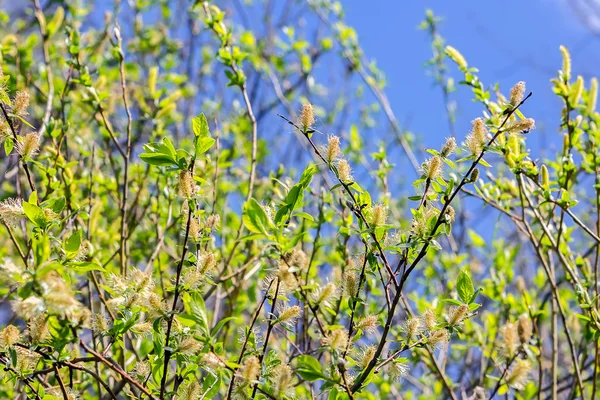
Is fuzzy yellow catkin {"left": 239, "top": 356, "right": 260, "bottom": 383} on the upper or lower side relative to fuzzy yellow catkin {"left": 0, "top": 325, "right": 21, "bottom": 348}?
upper

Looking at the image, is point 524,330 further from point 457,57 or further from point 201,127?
point 457,57

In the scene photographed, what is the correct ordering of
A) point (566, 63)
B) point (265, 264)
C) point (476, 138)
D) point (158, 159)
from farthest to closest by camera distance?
point (265, 264) → point (566, 63) → point (476, 138) → point (158, 159)

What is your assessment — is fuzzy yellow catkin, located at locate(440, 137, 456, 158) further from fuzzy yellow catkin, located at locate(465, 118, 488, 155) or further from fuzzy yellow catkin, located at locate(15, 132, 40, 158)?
fuzzy yellow catkin, located at locate(15, 132, 40, 158)

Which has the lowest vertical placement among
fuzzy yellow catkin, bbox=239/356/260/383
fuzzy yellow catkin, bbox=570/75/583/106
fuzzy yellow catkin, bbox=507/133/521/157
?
fuzzy yellow catkin, bbox=239/356/260/383

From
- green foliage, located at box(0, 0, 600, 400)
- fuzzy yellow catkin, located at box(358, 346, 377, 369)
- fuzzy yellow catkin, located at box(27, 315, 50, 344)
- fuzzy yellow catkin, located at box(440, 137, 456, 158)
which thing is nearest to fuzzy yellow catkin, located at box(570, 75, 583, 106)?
green foliage, located at box(0, 0, 600, 400)

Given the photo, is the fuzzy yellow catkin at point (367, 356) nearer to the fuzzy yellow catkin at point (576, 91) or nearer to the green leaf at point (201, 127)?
the green leaf at point (201, 127)

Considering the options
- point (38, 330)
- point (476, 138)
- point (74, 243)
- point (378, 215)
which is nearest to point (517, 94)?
point (476, 138)

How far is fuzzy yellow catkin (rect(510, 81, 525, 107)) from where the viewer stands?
1.45m

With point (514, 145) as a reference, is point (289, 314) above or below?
below

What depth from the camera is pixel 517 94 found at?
145 cm

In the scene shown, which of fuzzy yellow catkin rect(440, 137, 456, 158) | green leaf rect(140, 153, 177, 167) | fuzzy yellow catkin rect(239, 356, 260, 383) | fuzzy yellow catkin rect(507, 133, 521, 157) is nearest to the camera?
fuzzy yellow catkin rect(239, 356, 260, 383)

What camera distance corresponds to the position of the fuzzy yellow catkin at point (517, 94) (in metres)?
1.45

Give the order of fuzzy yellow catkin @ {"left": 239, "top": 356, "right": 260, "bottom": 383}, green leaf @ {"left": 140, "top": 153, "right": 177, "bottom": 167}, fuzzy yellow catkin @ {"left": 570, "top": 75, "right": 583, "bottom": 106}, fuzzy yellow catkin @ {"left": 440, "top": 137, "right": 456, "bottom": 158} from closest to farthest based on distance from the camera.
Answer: fuzzy yellow catkin @ {"left": 239, "top": 356, "right": 260, "bottom": 383}
green leaf @ {"left": 140, "top": 153, "right": 177, "bottom": 167}
fuzzy yellow catkin @ {"left": 440, "top": 137, "right": 456, "bottom": 158}
fuzzy yellow catkin @ {"left": 570, "top": 75, "right": 583, "bottom": 106}

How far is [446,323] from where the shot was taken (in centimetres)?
142
